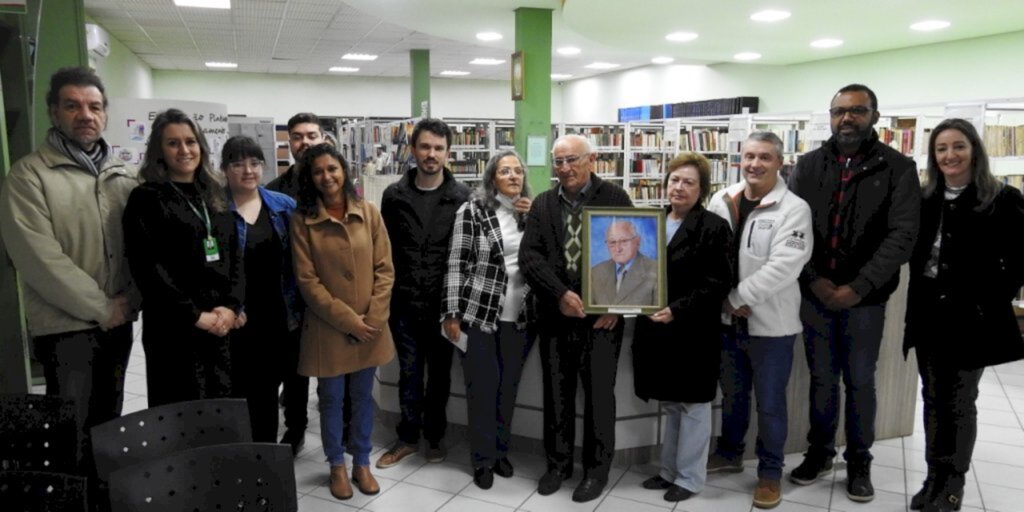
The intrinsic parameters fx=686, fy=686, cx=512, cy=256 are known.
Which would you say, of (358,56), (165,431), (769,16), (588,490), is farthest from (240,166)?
(358,56)

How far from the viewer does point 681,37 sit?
9398mm

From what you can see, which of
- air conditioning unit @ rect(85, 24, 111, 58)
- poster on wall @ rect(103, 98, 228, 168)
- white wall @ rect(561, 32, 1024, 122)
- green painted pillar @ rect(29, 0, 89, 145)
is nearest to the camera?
green painted pillar @ rect(29, 0, 89, 145)

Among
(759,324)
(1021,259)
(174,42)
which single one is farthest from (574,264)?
(174,42)

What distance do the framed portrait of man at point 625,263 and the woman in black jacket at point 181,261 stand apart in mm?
1464

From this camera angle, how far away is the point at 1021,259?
107 inches

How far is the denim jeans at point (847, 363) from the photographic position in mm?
2975

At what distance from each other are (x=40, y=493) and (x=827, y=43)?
10.3 meters

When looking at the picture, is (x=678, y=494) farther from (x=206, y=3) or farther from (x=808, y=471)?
(x=206, y=3)

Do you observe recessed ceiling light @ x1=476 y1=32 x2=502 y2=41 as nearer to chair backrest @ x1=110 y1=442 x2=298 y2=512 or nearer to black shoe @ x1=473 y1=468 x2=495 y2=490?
black shoe @ x1=473 y1=468 x2=495 y2=490

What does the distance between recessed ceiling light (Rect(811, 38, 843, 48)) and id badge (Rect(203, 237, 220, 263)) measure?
8.94 m

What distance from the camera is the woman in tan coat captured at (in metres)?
2.92

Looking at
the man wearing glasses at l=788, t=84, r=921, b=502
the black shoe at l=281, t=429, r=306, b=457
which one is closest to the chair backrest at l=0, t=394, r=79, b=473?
the black shoe at l=281, t=429, r=306, b=457

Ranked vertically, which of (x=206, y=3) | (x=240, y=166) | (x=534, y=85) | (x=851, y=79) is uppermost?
(x=206, y=3)

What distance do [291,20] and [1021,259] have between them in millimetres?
9367
